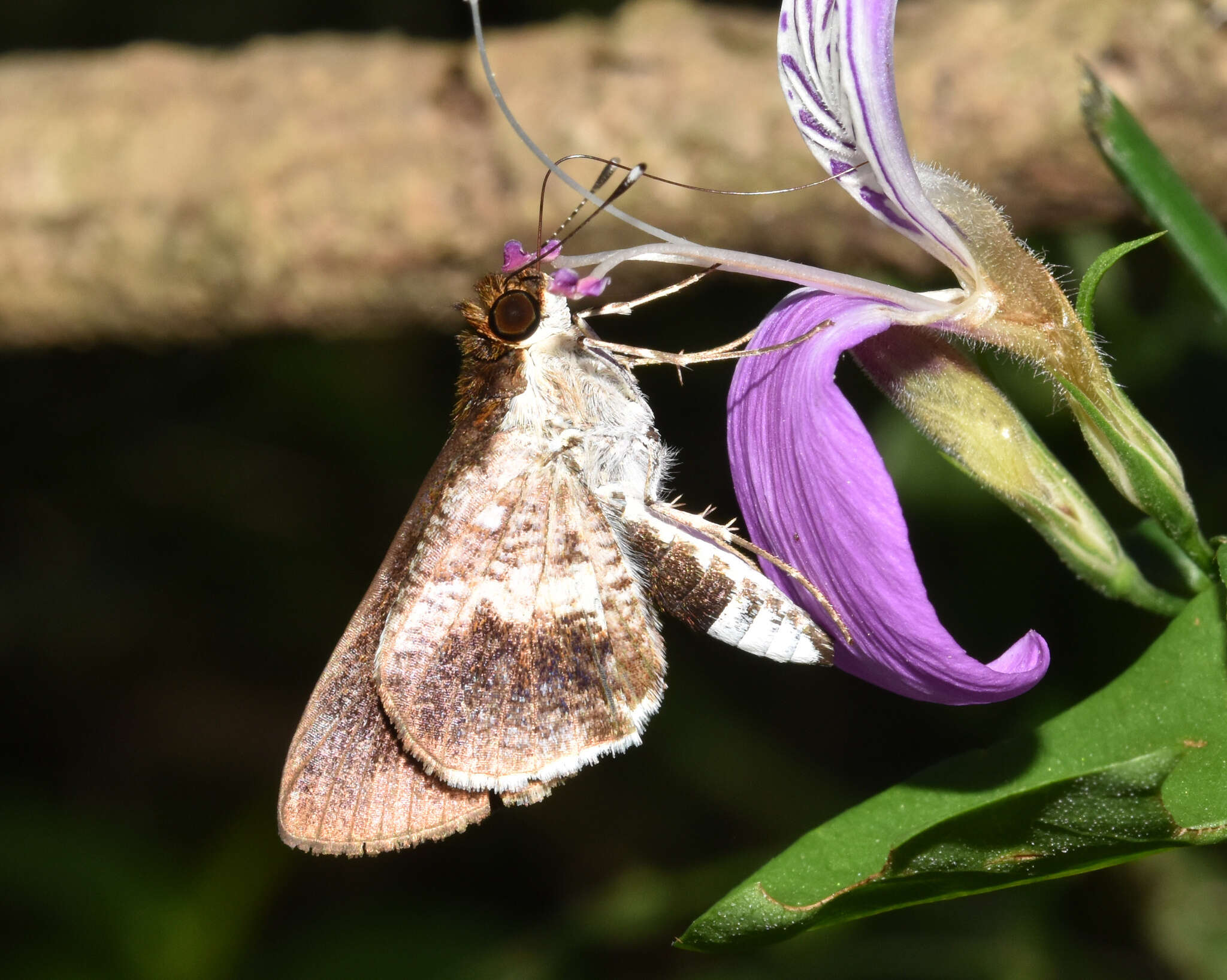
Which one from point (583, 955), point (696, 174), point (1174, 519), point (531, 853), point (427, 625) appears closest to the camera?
point (1174, 519)

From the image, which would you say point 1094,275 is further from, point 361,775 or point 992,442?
point 361,775

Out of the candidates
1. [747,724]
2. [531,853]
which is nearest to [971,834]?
[747,724]

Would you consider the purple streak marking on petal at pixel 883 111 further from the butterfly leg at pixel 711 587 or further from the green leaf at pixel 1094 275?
the butterfly leg at pixel 711 587

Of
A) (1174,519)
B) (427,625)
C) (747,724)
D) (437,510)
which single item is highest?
(437,510)

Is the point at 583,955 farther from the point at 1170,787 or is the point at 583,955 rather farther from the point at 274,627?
the point at 1170,787

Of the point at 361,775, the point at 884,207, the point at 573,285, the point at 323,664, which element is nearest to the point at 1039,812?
the point at 884,207

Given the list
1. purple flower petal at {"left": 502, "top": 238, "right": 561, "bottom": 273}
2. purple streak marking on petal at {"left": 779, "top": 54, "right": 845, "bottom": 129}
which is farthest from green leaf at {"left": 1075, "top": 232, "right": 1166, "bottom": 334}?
purple flower petal at {"left": 502, "top": 238, "right": 561, "bottom": 273}
